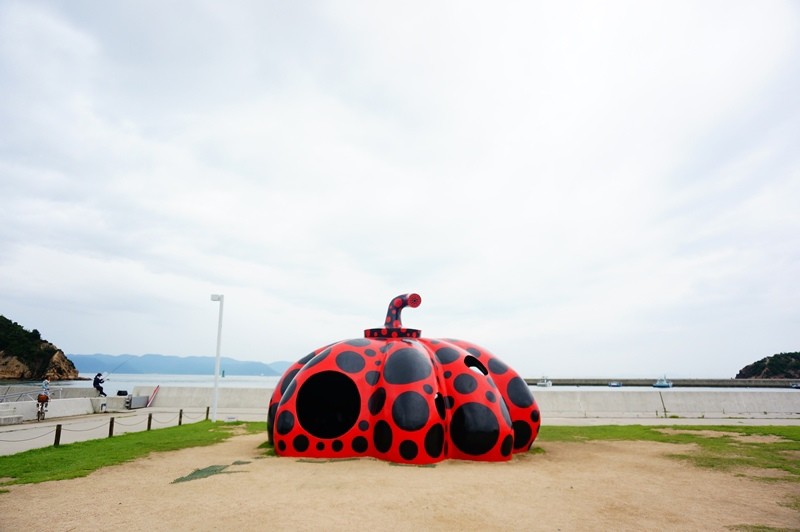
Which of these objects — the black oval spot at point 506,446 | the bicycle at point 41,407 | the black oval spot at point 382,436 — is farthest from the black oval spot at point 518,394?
the bicycle at point 41,407

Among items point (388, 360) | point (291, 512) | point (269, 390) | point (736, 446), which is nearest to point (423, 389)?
point (388, 360)

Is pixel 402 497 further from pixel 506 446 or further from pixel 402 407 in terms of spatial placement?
pixel 506 446

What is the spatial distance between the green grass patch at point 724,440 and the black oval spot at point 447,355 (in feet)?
18.7

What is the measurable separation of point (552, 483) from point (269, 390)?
24.5m

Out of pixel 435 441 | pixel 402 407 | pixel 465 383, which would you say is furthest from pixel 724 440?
pixel 402 407

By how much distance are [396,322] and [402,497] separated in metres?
6.82

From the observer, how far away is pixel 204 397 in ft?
101

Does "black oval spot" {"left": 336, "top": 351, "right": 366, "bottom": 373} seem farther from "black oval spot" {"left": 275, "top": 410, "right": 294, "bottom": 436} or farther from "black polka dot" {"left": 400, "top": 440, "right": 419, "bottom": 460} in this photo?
"black polka dot" {"left": 400, "top": 440, "right": 419, "bottom": 460}

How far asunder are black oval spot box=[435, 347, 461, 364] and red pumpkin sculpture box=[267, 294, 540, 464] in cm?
3

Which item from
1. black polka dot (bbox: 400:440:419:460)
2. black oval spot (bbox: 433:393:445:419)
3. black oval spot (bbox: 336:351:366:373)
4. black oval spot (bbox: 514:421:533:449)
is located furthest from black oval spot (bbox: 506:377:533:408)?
black oval spot (bbox: 336:351:366:373)

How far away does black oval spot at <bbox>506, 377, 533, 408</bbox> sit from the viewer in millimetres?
13070

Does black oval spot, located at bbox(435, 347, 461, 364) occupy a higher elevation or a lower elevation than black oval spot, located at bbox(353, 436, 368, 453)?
higher

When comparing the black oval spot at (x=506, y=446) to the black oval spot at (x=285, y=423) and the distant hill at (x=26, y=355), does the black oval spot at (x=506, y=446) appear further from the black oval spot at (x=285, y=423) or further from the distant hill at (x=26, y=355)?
the distant hill at (x=26, y=355)

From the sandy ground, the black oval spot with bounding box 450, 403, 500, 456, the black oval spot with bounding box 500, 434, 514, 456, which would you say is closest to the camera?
the sandy ground
